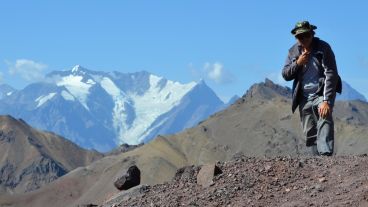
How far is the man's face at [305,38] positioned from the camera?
10984mm

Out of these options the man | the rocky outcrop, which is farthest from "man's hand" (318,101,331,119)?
the rocky outcrop

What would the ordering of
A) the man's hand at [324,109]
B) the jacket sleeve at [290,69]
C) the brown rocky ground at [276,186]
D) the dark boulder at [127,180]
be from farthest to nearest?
the dark boulder at [127,180], the jacket sleeve at [290,69], the man's hand at [324,109], the brown rocky ground at [276,186]

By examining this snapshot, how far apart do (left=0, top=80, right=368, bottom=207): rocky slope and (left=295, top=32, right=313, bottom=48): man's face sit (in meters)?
108

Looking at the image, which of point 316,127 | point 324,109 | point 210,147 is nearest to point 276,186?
point 324,109

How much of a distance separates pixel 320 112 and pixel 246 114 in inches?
5804

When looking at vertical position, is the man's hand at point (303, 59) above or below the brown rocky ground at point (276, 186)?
above

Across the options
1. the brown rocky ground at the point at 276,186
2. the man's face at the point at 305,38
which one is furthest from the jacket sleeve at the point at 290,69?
the brown rocky ground at the point at 276,186

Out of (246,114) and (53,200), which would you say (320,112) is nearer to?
(53,200)

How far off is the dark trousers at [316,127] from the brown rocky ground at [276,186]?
Answer: 243 millimetres

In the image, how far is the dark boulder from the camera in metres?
13.7

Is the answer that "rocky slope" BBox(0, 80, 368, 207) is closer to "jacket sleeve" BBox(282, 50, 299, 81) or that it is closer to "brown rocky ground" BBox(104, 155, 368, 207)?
"brown rocky ground" BBox(104, 155, 368, 207)

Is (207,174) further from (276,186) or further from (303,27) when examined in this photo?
(303,27)

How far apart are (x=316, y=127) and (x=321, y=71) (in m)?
0.80

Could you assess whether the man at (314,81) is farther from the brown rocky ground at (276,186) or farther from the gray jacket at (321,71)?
the brown rocky ground at (276,186)
